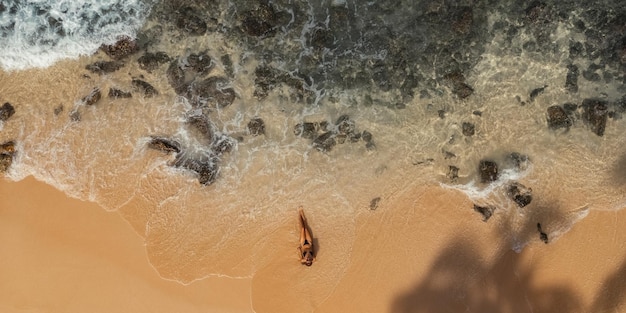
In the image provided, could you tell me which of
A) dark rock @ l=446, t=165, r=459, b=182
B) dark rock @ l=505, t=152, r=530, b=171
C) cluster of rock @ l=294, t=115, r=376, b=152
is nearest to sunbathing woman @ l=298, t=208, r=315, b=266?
cluster of rock @ l=294, t=115, r=376, b=152

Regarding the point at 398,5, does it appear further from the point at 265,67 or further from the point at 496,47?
the point at 265,67

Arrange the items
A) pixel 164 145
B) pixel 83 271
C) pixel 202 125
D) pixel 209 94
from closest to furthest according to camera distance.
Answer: pixel 83 271 < pixel 164 145 < pixel 202 125 < pixel 209 94

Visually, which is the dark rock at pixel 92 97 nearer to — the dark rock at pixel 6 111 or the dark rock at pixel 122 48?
the dark rock at pixel 122 48

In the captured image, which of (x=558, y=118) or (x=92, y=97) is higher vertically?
(x=92, y=97)

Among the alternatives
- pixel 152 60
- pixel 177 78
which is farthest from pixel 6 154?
pixel 177 78

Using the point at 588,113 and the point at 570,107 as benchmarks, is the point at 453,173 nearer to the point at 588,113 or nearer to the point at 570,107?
the point at 570,107
